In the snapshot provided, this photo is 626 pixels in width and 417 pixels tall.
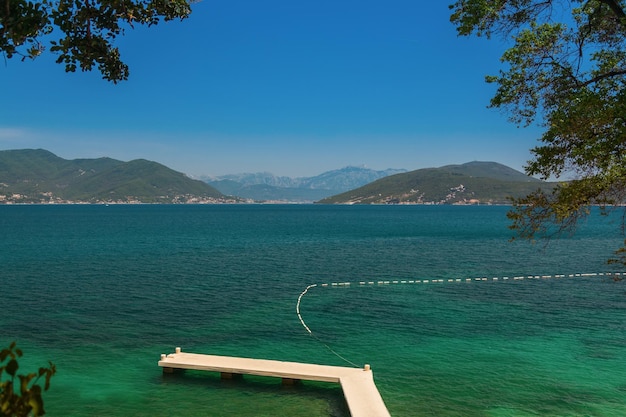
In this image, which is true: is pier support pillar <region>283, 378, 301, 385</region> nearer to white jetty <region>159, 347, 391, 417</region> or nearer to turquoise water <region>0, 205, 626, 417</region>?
white jetty <region>159, 347, 391, 417</region>

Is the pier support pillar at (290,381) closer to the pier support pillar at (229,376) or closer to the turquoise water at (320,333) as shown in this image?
the turquoise water at (320,333)

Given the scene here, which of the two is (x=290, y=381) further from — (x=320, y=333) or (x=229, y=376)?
(x=320, y=333)

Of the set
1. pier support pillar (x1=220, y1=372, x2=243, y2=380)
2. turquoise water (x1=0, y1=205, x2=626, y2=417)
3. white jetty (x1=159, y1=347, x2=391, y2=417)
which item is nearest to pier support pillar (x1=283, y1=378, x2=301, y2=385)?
white jetty (x1=159, y1=347, x2=391, y2=417)

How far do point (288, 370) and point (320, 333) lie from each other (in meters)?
9.07

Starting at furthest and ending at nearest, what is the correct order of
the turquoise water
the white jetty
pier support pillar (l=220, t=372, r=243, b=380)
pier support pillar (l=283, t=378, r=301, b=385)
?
pier support pillar (l=220, t=372, r=243, b=380) → pier support pillar (l=283, t=378, r=301, b=385) → the turquoise water → the white jetty

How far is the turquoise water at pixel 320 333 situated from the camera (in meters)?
23.5

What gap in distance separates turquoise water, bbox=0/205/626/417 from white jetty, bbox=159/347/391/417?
704 mm

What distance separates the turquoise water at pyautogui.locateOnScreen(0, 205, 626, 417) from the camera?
2353 cm

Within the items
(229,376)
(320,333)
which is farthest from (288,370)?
(320,333)

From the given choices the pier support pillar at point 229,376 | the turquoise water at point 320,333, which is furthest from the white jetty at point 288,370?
the turquoise water at point 320,333

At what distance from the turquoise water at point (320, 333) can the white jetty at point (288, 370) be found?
2.31ft

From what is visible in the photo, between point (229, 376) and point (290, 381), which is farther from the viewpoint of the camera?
point (229, 376)

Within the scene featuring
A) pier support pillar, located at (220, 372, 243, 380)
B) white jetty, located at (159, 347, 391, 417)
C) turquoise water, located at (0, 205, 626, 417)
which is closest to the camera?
white jetty, located at (159, 347, 391, 417)

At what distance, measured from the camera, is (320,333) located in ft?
112
